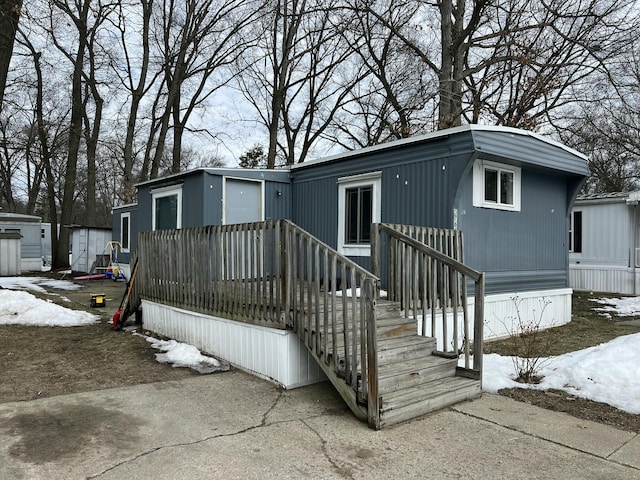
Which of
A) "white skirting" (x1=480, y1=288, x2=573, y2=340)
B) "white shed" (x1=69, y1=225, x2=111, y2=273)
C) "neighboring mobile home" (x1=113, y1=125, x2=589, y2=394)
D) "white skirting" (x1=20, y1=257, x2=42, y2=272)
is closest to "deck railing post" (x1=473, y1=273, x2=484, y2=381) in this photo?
"neighboring mobile home" (x1=113, y1=125, x2=589, y2=394)

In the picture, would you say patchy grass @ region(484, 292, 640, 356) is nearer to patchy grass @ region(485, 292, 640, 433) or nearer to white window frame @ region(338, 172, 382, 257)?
patchy grass @ region(485, 292, 640, 433)

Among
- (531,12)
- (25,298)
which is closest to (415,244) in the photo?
(25,298)

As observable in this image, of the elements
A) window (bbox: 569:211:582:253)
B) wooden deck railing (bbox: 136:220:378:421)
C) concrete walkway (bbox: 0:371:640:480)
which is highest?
window (bbox: 569:211:582:253)

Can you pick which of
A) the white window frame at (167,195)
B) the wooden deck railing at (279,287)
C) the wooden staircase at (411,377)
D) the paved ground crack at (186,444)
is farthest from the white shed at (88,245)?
the paved ground crack at (186,444)

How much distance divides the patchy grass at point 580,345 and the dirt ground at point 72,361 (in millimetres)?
3705

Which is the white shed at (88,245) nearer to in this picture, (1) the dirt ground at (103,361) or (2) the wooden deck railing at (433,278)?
(1) the dirt ground at (103,361)

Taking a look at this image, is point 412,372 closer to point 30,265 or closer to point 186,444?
point 186,444

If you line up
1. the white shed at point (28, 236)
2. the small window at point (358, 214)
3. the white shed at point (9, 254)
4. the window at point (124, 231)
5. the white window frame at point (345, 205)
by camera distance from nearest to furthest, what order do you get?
the white window frame at point (345, 205)
the small window at point (358, 214)
the window at point (124, 231)
the white shed at point (9, 254)
the white shed at point (28, 236)

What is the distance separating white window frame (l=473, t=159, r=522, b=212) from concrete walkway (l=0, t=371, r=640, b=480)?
3513 mm

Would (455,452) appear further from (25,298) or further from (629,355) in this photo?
(25,298)

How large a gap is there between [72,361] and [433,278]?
4.46 meters

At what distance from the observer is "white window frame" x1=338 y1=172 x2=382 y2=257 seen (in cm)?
749

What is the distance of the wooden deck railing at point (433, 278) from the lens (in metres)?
4.46

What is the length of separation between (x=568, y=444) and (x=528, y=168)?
551cm
